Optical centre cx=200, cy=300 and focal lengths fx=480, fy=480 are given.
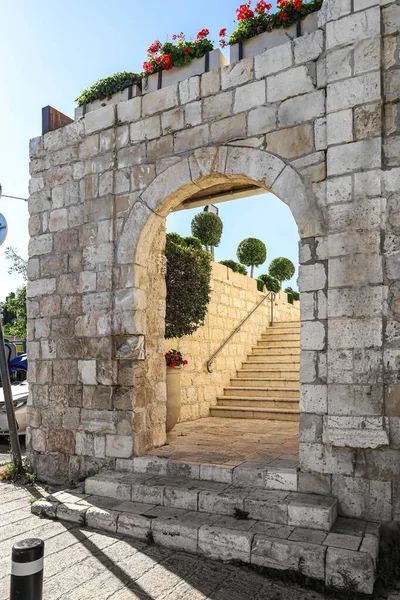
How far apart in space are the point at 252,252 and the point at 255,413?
26.6 ft

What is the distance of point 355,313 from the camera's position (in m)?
3.64

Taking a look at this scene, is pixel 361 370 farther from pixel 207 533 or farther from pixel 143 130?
pixel 143 130

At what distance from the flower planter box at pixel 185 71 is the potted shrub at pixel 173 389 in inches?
122

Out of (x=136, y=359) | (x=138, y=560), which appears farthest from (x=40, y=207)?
(x=138, y=560)

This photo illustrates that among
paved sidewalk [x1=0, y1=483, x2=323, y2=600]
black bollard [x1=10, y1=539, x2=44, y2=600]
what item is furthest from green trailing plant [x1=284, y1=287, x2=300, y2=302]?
black bollard [x1=10, y1=539, x2=44, y2=600]

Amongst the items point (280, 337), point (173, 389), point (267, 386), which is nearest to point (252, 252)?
point (280, 337)

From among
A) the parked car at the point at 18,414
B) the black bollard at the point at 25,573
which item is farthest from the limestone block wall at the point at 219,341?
the black bollard at the point at 25,573

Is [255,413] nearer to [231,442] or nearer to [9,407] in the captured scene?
[231,442]

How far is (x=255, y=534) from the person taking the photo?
3.30m

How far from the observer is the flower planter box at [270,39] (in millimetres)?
4227

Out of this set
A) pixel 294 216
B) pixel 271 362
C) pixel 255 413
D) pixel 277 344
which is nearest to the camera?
pixel 294 216

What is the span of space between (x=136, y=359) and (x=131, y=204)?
1.59 meters

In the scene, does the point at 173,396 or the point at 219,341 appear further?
the point at 219,341

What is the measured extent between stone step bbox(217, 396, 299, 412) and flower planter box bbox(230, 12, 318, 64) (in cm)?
479
